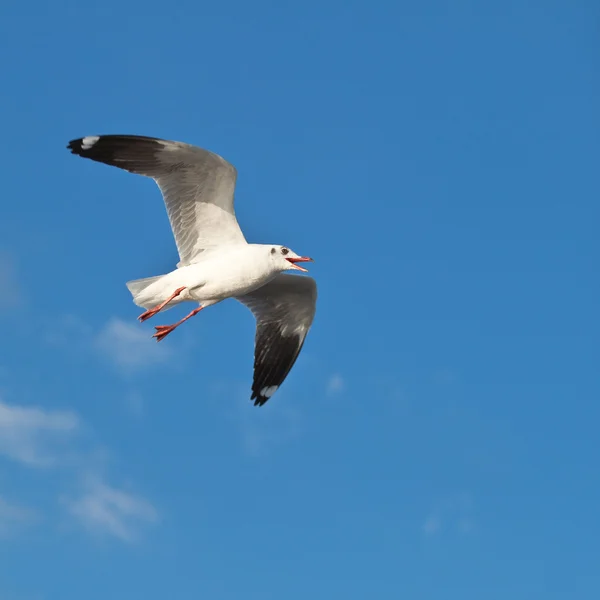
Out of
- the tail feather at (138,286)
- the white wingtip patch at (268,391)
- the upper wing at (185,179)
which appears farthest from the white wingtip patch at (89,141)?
the white wingtip patch at (268,391)

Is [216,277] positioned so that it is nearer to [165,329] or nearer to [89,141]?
[165,329]

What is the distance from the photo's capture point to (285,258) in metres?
12.3

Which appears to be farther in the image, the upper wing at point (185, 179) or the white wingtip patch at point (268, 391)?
the white wingtip patch at point (268, 391)

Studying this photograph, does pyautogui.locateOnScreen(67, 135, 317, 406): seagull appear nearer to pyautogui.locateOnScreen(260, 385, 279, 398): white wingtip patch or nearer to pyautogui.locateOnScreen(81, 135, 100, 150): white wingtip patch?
pyautogui.locateOnScreen(81, 135, 100, 150): white wingtip patch

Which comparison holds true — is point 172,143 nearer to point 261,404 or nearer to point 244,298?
point 244,298

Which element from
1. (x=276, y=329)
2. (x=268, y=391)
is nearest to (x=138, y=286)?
(x=276, y=329)

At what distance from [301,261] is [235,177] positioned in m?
1.28

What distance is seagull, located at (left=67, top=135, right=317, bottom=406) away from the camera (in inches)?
466

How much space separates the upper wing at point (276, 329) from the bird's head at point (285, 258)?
1.44m

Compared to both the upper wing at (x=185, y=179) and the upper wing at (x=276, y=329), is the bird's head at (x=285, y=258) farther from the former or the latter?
the upper wing at (x=276, y=329)

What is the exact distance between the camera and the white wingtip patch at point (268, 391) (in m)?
14.3

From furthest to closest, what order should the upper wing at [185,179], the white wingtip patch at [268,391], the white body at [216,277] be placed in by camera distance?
1. the white wingtip patch at [268,391]
2. the white body at [216,277]
3. the upper wing at [185,179]

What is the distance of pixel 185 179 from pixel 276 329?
293 centimetres

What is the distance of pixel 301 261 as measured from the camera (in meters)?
12.4
